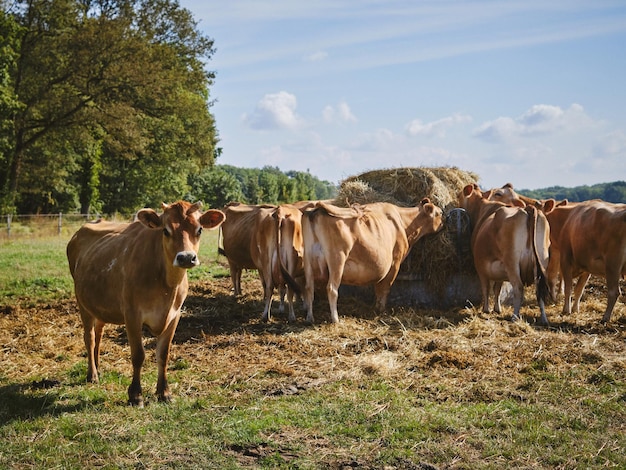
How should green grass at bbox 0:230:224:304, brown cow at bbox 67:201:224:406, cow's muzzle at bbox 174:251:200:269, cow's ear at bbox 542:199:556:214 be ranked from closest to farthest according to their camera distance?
cow's muzzle at bbox 174:251:200:269
brown cow at bbox 67:201:224:406
cow's ear at bbox 542:199:556:214
green grass at bbox 0:230:224:304

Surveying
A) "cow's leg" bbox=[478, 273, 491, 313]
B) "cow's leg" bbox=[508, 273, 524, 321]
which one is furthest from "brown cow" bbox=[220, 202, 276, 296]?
"cow's leg" bbox=[508, 273, 524, 321]

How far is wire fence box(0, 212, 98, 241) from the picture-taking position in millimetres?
25297

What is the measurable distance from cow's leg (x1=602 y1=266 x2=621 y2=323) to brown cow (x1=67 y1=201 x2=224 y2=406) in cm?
677

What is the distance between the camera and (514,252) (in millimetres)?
10352

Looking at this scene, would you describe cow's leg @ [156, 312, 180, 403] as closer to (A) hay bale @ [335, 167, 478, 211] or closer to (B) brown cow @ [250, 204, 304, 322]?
(B) brown cow @ [250, 204, 304, 322]

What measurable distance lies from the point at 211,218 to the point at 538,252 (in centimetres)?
608

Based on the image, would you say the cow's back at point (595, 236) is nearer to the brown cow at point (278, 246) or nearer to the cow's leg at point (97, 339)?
the brown cow at point (278, 246)

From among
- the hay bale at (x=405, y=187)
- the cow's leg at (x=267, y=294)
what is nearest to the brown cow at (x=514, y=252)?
the hay bale at (x=405, y=187)

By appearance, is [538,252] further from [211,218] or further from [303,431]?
[303,431]

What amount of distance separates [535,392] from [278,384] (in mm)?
2677

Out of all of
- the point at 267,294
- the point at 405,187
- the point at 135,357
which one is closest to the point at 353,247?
the point at 267,294

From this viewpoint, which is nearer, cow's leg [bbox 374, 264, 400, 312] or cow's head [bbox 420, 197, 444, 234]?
cow's leg [bbox 374, 264, 400, 312]

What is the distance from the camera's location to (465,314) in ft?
34.9

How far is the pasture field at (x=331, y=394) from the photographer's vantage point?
16.5 feet
